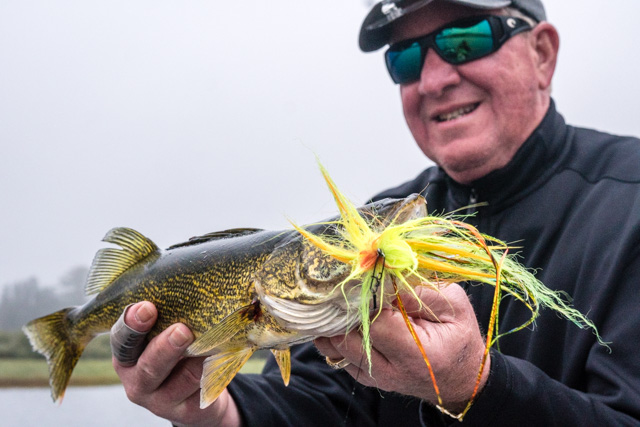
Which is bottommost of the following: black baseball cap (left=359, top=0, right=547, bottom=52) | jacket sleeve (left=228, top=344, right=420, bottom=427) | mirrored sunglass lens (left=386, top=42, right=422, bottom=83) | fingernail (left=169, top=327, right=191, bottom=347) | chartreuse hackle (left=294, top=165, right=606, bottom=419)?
jacket sleeve (left=228, top=344, right=420, bottom=427)

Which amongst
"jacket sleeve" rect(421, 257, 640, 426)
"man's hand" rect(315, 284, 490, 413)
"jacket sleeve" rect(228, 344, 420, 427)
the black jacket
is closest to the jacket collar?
the black jacket

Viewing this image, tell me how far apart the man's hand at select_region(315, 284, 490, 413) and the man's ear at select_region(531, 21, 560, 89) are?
1792 millimetres

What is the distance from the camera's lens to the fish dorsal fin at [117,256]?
207 cm

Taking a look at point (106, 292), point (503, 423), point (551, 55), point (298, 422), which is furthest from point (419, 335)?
point (551, 55)

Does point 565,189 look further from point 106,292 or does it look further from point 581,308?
point 106,292

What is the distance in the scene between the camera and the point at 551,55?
284cm

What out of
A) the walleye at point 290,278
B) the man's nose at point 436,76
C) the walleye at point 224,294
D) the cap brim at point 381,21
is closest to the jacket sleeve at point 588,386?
the walleye at point 290,278

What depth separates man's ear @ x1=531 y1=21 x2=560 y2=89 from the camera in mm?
2811

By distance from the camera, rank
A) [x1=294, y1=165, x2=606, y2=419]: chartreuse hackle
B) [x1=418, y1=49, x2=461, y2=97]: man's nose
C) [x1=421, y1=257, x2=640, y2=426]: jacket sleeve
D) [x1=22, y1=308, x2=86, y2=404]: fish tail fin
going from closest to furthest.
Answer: [x1=294, y1=165, x2=606, y2=419]: chartreuse hackle → [x1=421, y1=257, x2=640, y2=426]: jacket sleeve → [x1=22, y1=308, x2=86, y2=404]: fish tail fin → [x1=418, y1=49, x2=461, y2=97]: man's nose

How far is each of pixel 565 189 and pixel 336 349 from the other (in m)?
1.52

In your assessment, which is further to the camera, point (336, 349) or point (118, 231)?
point (118, 231)

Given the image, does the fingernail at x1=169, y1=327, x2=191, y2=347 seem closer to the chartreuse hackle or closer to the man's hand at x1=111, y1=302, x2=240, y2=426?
the man's hand at x1=111, y1=302, x2=240, y2=426

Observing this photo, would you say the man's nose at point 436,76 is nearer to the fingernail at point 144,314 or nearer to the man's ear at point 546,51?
the man's ear at point 546,51

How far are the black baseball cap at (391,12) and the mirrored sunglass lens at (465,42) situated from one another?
0.11 metres
